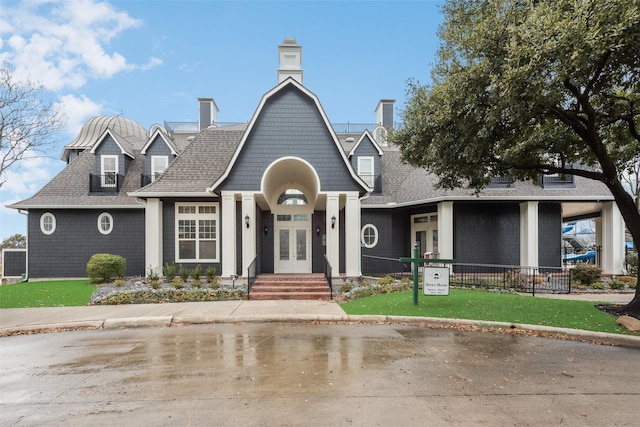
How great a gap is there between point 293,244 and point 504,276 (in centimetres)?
865

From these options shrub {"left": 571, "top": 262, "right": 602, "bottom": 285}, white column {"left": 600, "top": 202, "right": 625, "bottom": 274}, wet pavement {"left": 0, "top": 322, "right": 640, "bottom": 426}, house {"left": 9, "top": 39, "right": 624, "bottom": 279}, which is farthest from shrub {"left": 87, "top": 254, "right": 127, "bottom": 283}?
white column {"left": 600, "top": 202, "right": 625, "bottom": 274}

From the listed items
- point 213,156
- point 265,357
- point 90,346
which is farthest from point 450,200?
point 90,346

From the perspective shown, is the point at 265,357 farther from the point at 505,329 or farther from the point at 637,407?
the point at 505,329

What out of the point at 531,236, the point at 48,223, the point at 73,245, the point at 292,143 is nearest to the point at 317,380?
the point at 292,143

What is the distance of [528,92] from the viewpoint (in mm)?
7340

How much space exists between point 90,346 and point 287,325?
4.03 metres

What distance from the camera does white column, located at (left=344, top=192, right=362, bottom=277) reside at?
14.0m

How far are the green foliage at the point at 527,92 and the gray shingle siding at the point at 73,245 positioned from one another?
43.6 ft

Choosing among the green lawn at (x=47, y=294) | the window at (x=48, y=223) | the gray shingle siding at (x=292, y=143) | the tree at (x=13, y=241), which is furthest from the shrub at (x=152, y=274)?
the tree at (x=13, y=241)

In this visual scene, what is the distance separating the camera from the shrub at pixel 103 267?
14.2m

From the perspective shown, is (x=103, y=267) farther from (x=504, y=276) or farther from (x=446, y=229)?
(x=504, y=276)

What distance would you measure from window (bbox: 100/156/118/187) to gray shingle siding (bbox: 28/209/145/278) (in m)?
1.56

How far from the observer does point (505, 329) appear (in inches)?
319

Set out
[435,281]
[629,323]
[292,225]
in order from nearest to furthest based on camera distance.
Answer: [629,323] < [435,281] < [292,225]
